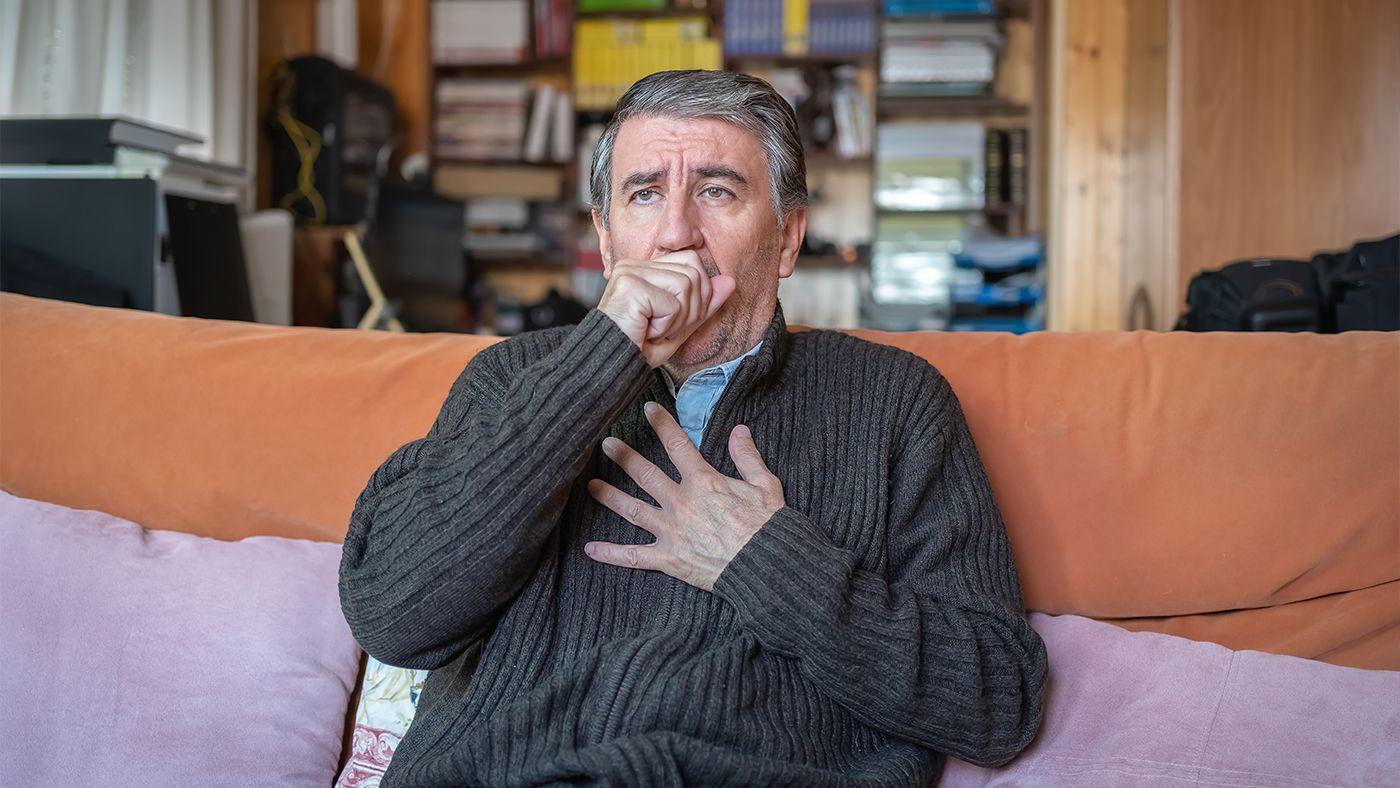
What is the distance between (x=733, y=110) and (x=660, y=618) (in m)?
0.56

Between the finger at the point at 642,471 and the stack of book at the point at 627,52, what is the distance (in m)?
3.63

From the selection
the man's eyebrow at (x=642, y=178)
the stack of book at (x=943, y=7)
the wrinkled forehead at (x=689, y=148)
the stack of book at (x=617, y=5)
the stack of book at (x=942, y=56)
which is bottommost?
the man's eyebrow at (x=642, y=178)

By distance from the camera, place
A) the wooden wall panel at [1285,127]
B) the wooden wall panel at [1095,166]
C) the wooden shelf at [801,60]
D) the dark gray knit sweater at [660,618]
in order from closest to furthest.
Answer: the dark gray knit sweater at [660,618] → the wooden wall panel at [1285,127] → the wooden wall panel at [1095,166] → the wooden shelf at [801,60]

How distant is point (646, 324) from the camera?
1.12 metres

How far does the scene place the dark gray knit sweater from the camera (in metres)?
1.06

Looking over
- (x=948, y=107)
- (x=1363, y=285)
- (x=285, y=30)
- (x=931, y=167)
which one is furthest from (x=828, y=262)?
(x=1363, y=285)

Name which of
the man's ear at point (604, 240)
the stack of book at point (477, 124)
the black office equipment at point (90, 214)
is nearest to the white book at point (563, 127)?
the stack of book at point (477, 124)

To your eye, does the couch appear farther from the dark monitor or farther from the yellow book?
the yellow book

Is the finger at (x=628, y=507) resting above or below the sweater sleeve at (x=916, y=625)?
above

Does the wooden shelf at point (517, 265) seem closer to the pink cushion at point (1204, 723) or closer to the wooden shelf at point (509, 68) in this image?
the wooden shelf at point (509, 68)

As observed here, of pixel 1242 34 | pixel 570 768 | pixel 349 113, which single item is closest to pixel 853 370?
pixel 570 768

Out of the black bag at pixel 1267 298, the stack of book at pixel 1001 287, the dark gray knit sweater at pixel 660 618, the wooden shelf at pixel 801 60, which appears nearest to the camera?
the dark gray knit sweater at pixel 660 618

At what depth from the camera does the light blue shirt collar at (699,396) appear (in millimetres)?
1312

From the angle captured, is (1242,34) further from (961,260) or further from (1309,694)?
(1309,694)
